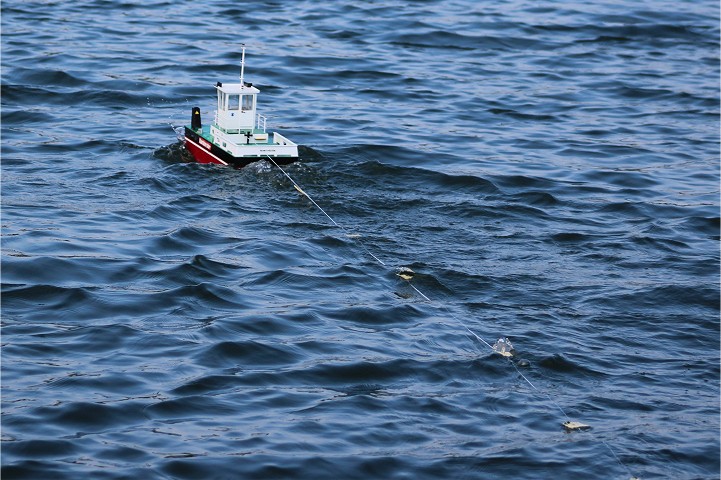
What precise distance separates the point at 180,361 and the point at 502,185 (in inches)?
326

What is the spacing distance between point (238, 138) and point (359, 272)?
4.11 meters

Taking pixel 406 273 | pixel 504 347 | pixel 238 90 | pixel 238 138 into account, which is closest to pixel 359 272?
pixel 406 273

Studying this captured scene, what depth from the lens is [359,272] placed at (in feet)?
51.4

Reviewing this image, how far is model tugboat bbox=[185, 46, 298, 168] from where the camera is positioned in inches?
725

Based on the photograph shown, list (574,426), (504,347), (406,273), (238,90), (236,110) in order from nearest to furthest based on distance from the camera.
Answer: (574,426) → (504,347) → (406,273) → (238,90) → (236,110)

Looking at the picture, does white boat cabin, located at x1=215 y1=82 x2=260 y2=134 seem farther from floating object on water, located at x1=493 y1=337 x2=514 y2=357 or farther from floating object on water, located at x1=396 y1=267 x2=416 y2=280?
floating object on water, located at x1=493 y1=337 x2=514 y2=357

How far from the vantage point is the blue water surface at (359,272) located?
11.6 meters

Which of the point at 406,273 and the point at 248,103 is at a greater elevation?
the point at 248,103

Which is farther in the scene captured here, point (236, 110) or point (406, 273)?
point (236, 110)

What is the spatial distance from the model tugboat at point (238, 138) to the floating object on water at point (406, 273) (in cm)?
359

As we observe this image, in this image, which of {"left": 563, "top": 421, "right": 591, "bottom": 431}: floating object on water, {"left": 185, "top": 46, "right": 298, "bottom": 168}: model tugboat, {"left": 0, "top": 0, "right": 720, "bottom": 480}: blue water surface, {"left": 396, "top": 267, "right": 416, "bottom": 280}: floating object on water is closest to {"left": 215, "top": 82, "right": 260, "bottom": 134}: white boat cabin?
{"left": 185, "top": 46, "right": 298, "bottom": 168}: model tugboat

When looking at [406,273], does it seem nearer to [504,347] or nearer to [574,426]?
[504,347]

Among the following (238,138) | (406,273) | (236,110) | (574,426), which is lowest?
(574,426)

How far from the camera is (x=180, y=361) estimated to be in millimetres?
12844
